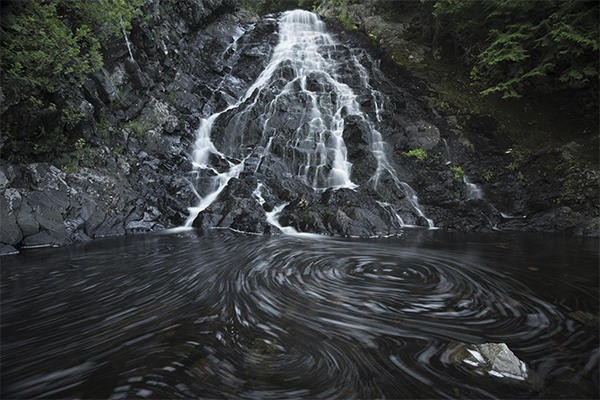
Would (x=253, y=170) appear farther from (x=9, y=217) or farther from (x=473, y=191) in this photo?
(x=473, y=191)

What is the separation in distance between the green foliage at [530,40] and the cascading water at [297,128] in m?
5.05

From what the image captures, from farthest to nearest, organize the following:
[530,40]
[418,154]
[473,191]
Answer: [418,154]
[473,191]
[530,40]

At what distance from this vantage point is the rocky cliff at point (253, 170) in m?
7.63

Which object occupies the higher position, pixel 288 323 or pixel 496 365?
pixel 496 365

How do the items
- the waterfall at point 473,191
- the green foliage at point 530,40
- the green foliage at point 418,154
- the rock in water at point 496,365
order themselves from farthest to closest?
1. the green foliage at point 418,154
2. the waterfall at point 473,191
3. the green foliage at point 530,40
4. the rock in water at point 496,365

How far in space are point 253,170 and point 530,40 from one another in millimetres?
12103

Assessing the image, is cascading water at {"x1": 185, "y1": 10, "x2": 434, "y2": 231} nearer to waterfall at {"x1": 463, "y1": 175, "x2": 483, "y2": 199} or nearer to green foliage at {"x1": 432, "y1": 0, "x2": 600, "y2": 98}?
waterfall at {"x1": 463, "y1": 175, "x2": 483, "y2": 199}

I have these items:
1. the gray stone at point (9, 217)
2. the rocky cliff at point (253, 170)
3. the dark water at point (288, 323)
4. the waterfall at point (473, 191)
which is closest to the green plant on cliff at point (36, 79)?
the rocky cliff at point (253, 170)

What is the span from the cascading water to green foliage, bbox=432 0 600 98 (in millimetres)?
5048

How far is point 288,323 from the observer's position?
3.12 meters

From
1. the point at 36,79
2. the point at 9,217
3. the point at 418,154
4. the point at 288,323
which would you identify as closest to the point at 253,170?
the point at 36,79

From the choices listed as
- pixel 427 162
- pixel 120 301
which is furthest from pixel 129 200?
pixel 427 162

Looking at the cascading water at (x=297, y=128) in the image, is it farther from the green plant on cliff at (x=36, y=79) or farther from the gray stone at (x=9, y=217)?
the green plant on cliff at (x=36, y=79)

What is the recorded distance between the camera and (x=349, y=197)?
9078 mm
